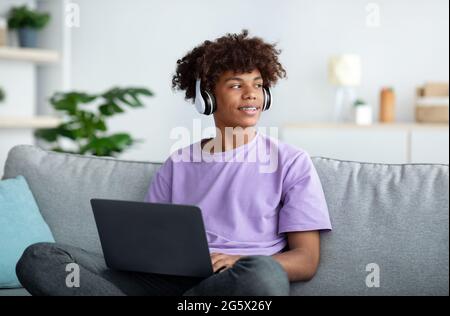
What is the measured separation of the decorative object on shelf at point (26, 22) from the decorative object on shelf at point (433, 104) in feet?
8.22

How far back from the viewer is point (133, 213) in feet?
5.76

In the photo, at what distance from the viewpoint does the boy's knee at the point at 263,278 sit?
5.22 feet

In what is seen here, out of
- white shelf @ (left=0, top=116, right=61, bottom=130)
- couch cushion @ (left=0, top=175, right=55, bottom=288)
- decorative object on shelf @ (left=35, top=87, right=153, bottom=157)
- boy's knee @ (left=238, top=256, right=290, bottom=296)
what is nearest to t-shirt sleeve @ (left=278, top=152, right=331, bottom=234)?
boy's knee @ (left=238, top=256, right=290, bottom=296)

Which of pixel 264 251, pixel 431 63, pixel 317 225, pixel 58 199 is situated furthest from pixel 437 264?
pixel 431 63

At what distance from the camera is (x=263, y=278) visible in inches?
62.7

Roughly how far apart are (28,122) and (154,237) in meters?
3.28

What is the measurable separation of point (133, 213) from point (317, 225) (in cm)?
47

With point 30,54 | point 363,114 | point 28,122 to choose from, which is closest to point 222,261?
point 363,114

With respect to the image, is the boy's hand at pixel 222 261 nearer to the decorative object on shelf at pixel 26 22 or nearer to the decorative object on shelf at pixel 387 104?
the decorative object on shelf at pixel 387 104

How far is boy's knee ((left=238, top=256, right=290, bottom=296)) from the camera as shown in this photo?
159 cm

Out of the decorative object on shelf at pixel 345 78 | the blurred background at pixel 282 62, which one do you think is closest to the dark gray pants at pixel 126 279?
the blurred background at pixel 282 62

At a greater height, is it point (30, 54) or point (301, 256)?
point (30, 54)

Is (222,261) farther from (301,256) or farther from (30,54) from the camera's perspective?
(30,54)
